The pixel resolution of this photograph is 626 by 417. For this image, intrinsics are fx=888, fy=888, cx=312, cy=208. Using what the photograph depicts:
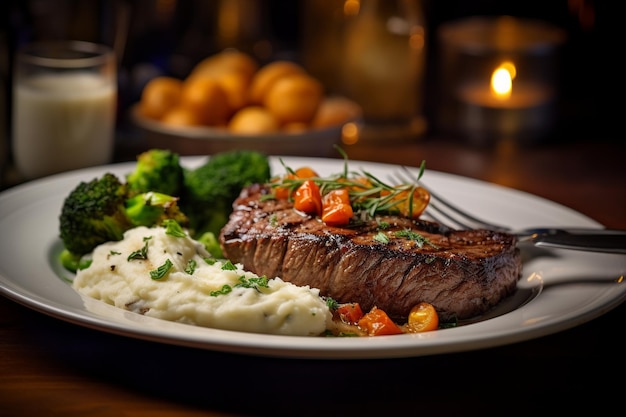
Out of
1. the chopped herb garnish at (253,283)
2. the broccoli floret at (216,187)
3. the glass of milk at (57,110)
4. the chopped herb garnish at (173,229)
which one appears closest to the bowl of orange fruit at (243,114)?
the glass of milk at (57,110)

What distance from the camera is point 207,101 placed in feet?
20.5

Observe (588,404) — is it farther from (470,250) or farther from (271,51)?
(271,51)

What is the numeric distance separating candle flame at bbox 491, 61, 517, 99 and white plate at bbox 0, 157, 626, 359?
207 centimetres

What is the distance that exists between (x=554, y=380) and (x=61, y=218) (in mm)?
2381

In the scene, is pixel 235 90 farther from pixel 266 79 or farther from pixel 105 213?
pixel 105 213

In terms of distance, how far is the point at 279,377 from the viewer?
10.6ft

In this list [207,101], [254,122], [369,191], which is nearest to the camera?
[369,191]

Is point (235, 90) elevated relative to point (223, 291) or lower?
elevated

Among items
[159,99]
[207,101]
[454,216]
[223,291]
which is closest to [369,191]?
[454,216]

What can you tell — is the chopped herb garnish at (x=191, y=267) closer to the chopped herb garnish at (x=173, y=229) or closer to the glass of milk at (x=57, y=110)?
the chopped herb garnish at (x=173, y=229)

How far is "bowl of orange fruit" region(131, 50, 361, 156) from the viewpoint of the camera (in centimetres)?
604

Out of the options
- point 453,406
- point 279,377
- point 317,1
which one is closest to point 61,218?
point 279,377

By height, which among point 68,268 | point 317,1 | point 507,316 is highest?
point 317,1

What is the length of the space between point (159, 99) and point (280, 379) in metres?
3.66
